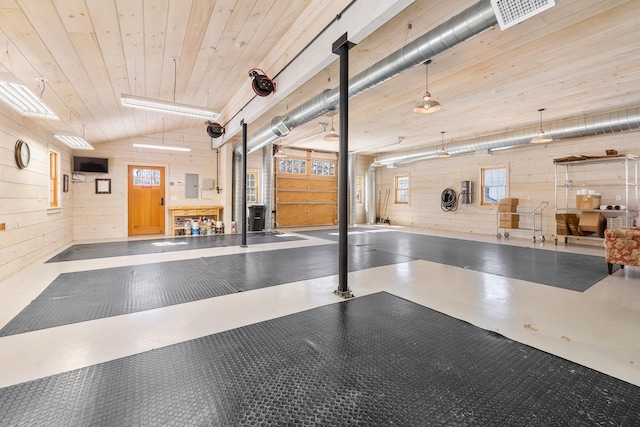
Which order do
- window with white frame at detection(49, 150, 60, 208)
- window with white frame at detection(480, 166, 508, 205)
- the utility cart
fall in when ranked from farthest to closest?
window with white frame at detection(480, 166, 508, 205)
the utility cart
window with white frame at detection(49, 150, 60, 208)

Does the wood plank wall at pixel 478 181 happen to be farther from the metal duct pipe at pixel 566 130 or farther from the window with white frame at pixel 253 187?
the window with white frame at pixel 253 187

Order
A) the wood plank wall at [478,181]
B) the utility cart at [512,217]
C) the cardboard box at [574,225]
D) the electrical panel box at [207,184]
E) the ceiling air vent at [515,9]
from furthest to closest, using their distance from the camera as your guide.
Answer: the electrical panel box at [207,184] < the utility cart at [512,217] < the wood plank wall at [478,181] < the cardboard box at [574,225] < the ceiling air vent at [515,9]

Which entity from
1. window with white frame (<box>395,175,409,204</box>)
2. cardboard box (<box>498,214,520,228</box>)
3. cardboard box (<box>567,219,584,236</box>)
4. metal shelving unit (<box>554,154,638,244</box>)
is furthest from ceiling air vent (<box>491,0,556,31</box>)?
window with white frame (<box>395,175,409,204</box>)

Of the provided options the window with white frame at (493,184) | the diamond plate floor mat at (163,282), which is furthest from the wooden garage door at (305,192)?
the diamond plate floor mat at (163,282)

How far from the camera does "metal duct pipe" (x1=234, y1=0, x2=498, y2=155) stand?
247cm

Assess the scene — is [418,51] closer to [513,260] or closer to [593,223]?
[513,260]

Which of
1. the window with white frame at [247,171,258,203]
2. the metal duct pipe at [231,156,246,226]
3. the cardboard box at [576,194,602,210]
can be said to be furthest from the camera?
the window with white frame at [247,171,258,203]

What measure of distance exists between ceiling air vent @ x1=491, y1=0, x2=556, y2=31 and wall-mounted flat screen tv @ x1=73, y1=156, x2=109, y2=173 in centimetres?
848

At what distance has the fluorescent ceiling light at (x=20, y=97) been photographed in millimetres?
2358

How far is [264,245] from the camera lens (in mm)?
6410

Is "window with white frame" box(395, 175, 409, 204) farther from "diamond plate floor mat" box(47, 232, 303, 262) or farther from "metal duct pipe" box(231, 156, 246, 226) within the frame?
"diamond plate floor mat" box(47, 232, 303, 262)

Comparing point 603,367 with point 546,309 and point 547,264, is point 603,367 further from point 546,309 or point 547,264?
point 547,264

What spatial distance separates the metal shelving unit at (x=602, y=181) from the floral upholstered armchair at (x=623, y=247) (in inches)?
111

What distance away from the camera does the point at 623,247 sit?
146 inches
